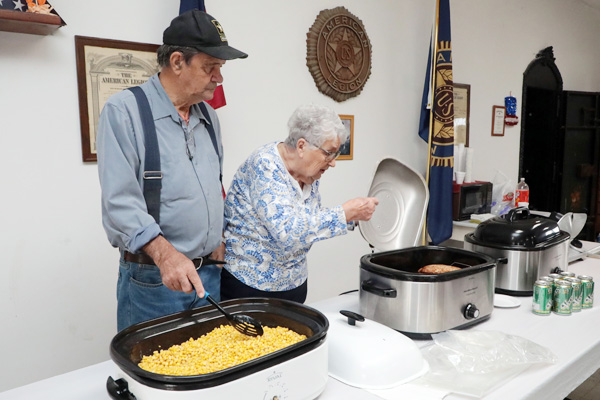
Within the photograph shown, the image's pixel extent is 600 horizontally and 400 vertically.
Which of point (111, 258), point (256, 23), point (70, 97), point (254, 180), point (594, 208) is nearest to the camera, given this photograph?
point (254, 180)

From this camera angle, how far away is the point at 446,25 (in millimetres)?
3521

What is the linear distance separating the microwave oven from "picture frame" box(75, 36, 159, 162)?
2.48 meters

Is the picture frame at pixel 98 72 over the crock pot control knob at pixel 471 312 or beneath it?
over

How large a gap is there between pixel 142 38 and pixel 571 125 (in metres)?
5.11

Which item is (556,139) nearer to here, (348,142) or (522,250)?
(348,142)

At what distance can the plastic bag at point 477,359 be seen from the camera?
3.78ft

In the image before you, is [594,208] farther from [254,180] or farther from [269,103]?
→ [254,180]

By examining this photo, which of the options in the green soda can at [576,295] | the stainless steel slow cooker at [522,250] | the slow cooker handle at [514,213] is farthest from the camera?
the slow cooker handle at [514,213]

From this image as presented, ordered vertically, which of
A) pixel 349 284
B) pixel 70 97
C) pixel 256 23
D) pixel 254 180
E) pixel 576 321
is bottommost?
pixel 349 284

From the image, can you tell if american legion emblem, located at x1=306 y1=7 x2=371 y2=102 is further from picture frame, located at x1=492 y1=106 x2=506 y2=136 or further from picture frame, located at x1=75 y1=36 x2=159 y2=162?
picture frame, located at x1=492 y1=106 x2=506 y2=136

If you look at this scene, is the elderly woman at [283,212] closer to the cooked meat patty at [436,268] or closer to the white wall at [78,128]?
the cooked meat patty at [436,268]

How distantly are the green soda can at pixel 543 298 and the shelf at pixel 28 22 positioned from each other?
1979 mm

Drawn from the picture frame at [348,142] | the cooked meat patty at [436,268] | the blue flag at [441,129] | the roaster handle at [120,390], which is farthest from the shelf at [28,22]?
the blue flag at [441,129]

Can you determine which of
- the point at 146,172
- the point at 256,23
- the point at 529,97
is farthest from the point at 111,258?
the point at 529,97
